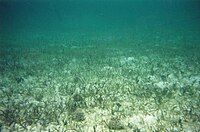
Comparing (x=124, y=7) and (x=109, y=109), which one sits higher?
(x=124, y=7)

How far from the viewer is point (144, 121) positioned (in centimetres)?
755

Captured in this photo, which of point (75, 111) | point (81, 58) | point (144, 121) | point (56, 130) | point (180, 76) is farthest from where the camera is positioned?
point (81, 58)

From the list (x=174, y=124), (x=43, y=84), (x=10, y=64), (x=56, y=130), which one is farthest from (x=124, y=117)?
(x=10, y=64)

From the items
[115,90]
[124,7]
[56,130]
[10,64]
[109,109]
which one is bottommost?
[56,130]

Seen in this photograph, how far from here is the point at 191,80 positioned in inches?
446

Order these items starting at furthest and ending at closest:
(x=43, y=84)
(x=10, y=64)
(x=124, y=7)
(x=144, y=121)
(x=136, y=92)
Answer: (x=124, y=7), (x=10, y=64), (x=43, y=84), (x=136, y=92), (x=144, y=121)

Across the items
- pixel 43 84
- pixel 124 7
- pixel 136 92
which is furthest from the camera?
pixel 124 7

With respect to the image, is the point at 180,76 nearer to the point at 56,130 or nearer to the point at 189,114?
the point at 189,114

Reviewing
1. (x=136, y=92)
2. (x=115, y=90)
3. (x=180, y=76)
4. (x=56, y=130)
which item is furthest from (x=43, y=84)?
(x=180, y=76)

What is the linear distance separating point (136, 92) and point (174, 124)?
2708 mm

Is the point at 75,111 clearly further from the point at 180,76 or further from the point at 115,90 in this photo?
the point at 180,76

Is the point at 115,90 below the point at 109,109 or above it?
above

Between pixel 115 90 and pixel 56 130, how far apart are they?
11.4 feet

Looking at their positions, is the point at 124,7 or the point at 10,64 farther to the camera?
the point at 124,7
